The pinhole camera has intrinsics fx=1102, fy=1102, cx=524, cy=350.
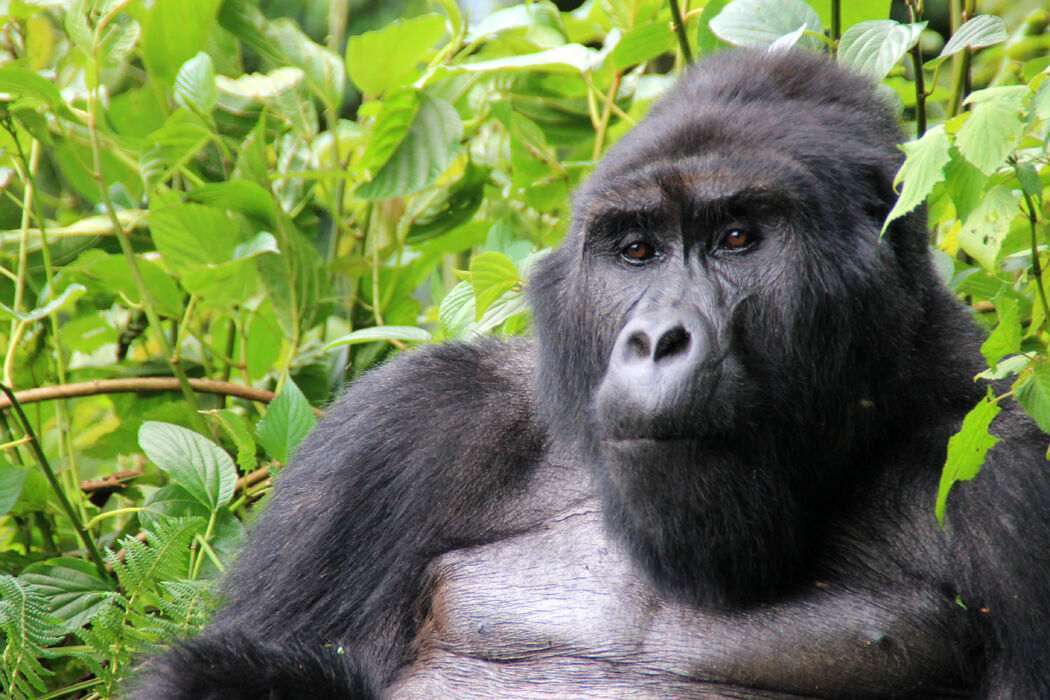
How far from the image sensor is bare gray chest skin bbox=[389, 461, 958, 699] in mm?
2598

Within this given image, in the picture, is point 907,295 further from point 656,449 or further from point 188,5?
point 188,5

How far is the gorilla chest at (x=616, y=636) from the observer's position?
2.60 meters

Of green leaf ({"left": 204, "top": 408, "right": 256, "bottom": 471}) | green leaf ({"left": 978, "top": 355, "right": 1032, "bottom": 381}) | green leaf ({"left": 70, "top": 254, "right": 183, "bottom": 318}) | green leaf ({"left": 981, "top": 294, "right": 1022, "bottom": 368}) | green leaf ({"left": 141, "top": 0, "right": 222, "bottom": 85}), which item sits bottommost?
green leaf ({"left": 204, "top": 408, "right": 256, "bottom": 471})

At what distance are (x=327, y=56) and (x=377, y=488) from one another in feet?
7.07

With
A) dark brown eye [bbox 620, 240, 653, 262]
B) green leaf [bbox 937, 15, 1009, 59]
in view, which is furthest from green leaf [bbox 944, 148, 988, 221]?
green leaf [bbox 937, 15, 1009, 59]

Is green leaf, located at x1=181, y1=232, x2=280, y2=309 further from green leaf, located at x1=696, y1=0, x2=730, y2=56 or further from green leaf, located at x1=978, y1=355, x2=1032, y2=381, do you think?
green leaf, located at x1=978, y1=355, x2=1032, y2=381

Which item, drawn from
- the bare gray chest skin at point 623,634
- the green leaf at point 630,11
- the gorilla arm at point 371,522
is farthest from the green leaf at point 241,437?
the green leaf at point 630,11

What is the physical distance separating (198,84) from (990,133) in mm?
3049

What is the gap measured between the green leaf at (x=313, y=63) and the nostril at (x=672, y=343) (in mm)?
2519

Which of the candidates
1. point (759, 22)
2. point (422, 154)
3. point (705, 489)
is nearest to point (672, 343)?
point (705, 489)

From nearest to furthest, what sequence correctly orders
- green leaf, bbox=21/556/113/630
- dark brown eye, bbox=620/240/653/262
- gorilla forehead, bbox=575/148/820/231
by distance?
gorilla forehead, bbox=575/148/820/231 → dark brown eye, bbox=620/240/653/262 → green leaf, bbox=21/556/113/630

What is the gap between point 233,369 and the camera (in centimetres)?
489

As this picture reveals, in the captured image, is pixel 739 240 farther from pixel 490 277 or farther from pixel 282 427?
pixel 282 427

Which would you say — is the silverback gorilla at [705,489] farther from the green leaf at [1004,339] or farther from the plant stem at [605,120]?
the plant stem at [605,120]
